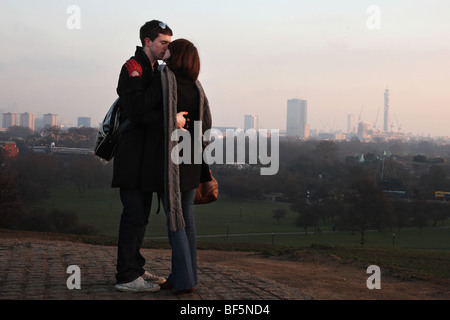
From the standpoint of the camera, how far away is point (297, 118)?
146000mm

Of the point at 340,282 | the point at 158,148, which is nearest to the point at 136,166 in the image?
the point at 158,148

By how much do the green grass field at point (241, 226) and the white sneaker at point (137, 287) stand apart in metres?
24.5

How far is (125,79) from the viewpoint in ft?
13.3

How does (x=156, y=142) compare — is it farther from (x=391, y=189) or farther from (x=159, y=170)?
(x=391, y=189)

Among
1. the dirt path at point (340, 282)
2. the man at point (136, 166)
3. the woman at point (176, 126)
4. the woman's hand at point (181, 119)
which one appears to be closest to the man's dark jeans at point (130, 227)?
the man at point (136, 166)

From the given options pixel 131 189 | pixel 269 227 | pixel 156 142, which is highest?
pixel 156 142

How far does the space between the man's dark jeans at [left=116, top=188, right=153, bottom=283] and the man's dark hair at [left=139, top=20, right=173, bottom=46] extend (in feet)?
3.98

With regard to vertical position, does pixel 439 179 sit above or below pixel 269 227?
above

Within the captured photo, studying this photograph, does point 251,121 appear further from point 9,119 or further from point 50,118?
point 9,119
